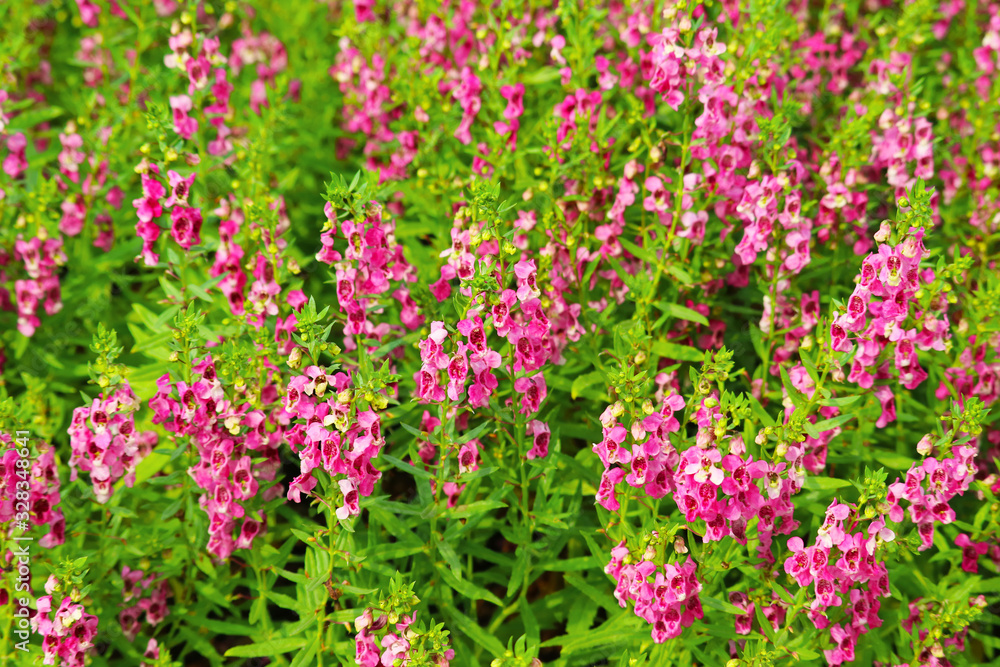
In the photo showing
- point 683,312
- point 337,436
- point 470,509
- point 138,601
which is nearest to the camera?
point 337,436

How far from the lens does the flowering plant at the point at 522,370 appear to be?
334cm

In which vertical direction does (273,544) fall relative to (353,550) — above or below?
below

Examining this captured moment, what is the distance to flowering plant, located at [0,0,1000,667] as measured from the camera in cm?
334

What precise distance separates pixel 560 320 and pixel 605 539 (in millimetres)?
1067

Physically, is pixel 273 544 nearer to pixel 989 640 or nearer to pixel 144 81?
pixel 144 81

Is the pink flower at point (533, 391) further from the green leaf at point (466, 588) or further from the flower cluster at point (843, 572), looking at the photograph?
the flower cluster at point (843, 572)

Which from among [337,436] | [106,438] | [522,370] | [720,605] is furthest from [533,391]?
[106,438]

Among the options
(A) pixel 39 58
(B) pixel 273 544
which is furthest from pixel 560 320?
(A) pixel 39 58

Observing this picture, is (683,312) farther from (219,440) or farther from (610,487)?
(219,440)

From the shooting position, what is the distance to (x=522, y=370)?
370cm

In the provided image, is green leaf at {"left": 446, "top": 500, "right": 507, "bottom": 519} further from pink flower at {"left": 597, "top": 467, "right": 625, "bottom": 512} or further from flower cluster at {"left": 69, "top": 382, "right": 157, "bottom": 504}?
flower cluster at {"left": 69, "top": 382, "right": 157, "bottom": 504}

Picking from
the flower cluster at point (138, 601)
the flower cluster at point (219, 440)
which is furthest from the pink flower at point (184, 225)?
the flower cluster at point (138, 601)

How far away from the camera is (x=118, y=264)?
520 cm

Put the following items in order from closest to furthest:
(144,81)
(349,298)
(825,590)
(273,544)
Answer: (825,590)
(349,298)
(273,544)
(144,81)
